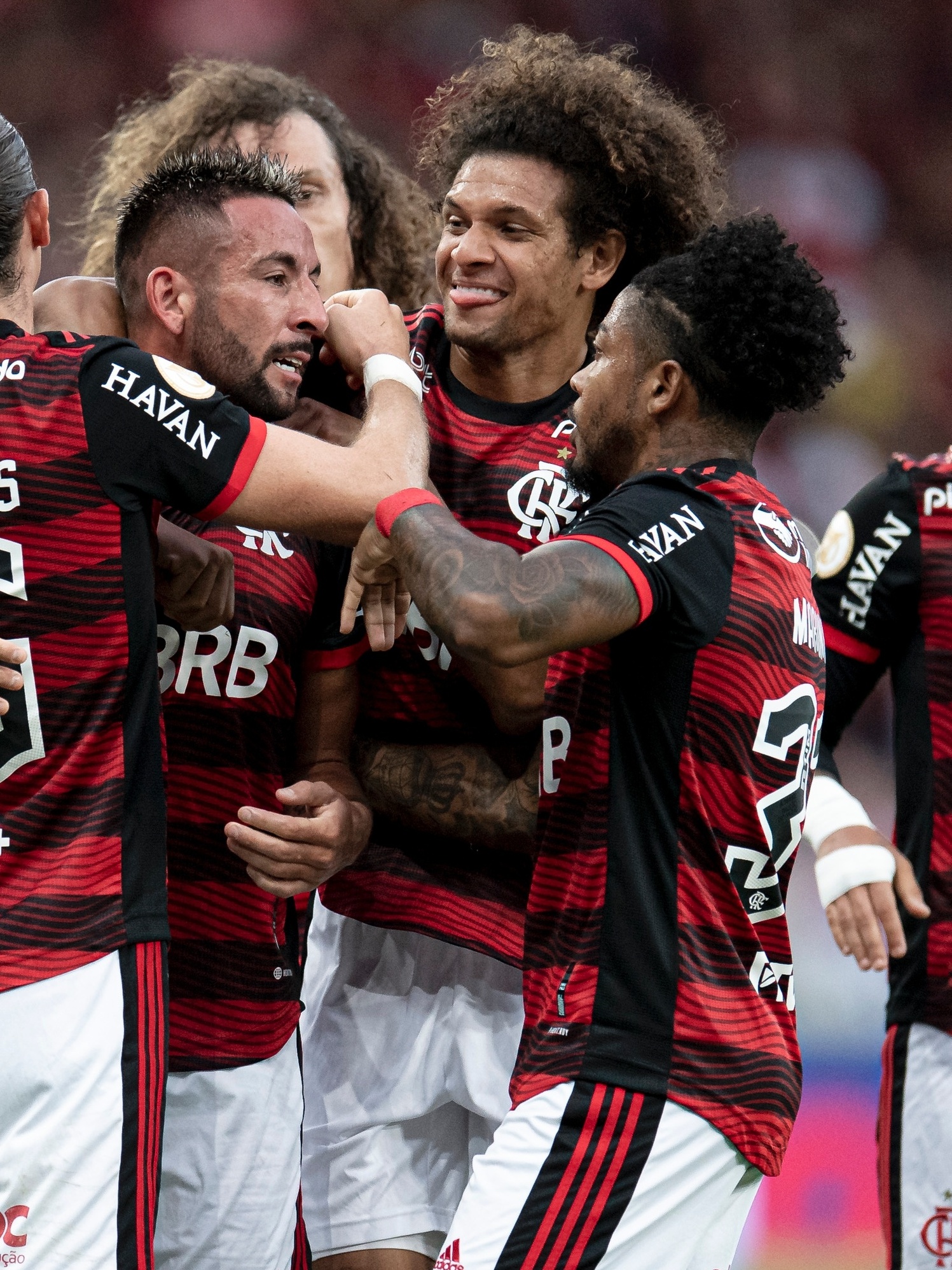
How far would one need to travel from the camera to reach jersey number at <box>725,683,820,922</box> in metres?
2.63

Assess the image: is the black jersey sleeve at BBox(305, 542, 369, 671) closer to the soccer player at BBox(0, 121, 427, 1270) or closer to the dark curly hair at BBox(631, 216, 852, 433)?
the soccer player at BBox(0, 121, 427, 1270)

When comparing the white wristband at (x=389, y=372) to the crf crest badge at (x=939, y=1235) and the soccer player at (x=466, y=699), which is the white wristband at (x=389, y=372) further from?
the crf crest badge at (x=939, y=1235)

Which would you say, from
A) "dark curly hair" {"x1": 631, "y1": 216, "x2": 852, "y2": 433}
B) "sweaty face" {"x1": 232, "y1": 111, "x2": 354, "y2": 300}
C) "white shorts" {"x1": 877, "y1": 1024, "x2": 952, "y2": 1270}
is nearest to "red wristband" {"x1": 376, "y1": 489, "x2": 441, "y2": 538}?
"dark curly hair" {"x1": 631, "y1": 216, "x2": 852, "y2": 433}

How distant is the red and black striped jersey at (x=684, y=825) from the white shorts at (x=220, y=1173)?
2.62 feet

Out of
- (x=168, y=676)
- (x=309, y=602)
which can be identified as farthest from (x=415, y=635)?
(x=168, y=676)

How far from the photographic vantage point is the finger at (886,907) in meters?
3.27

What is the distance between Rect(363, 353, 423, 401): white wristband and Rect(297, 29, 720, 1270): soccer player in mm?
445

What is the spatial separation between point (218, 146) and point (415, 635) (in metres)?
2.19

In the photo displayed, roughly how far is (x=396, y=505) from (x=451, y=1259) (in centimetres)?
126

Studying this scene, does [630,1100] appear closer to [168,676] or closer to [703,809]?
[703,809]

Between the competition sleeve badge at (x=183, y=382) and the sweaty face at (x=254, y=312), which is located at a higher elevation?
the sweaty face at (x=254, y=312)

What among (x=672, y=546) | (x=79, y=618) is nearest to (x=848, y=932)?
(x=672, y=546)

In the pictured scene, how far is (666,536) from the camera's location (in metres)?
2.52

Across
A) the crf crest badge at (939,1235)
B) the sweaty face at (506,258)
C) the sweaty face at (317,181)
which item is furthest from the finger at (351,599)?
the sweaty face at (317,181)
